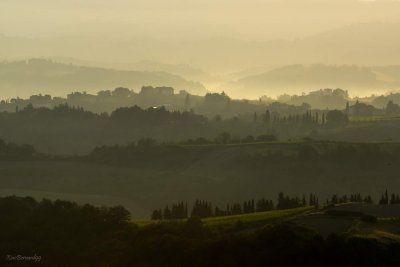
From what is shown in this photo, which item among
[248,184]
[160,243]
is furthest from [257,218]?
[248,184]

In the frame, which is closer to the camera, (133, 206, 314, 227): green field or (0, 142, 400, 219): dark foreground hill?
(133, 206, 314, 227): green field

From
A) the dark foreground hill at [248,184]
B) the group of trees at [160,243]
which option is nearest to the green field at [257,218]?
the group of trees at [160,243]

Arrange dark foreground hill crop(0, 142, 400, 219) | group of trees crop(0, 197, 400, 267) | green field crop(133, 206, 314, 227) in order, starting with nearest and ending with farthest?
group of trees crop(0, 197, 400, 267), green field crop(133, 206, 314, 227), dark foreground hill crop(0, 142, 400, 219)

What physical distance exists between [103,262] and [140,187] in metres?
105

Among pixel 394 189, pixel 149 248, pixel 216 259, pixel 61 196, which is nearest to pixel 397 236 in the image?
pixel 216 259

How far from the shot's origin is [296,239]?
83.2 metres

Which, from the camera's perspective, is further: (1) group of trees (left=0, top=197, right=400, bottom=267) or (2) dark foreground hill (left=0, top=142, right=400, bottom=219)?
(2) dark foreground hill (left=0, top=142, right=400, bottom=219)

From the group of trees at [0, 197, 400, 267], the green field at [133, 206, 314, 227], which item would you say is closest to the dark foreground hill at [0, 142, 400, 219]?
the green field at [133, 206, 314, 227]

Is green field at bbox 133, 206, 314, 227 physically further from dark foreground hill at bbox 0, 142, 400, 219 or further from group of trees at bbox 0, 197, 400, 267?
dark foreground hill at bbox 0, 142, 400, 219

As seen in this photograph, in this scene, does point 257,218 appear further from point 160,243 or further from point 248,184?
point 248,184

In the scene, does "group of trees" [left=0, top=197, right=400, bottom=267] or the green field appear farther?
the green field

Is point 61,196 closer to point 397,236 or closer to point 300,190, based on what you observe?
point 300,190

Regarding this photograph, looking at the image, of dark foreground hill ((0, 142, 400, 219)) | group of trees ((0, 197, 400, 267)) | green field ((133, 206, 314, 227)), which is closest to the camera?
group of trees ((0, 197, 400, 267))

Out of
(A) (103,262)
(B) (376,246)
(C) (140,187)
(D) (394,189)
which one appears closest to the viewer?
(B) (376,246)
